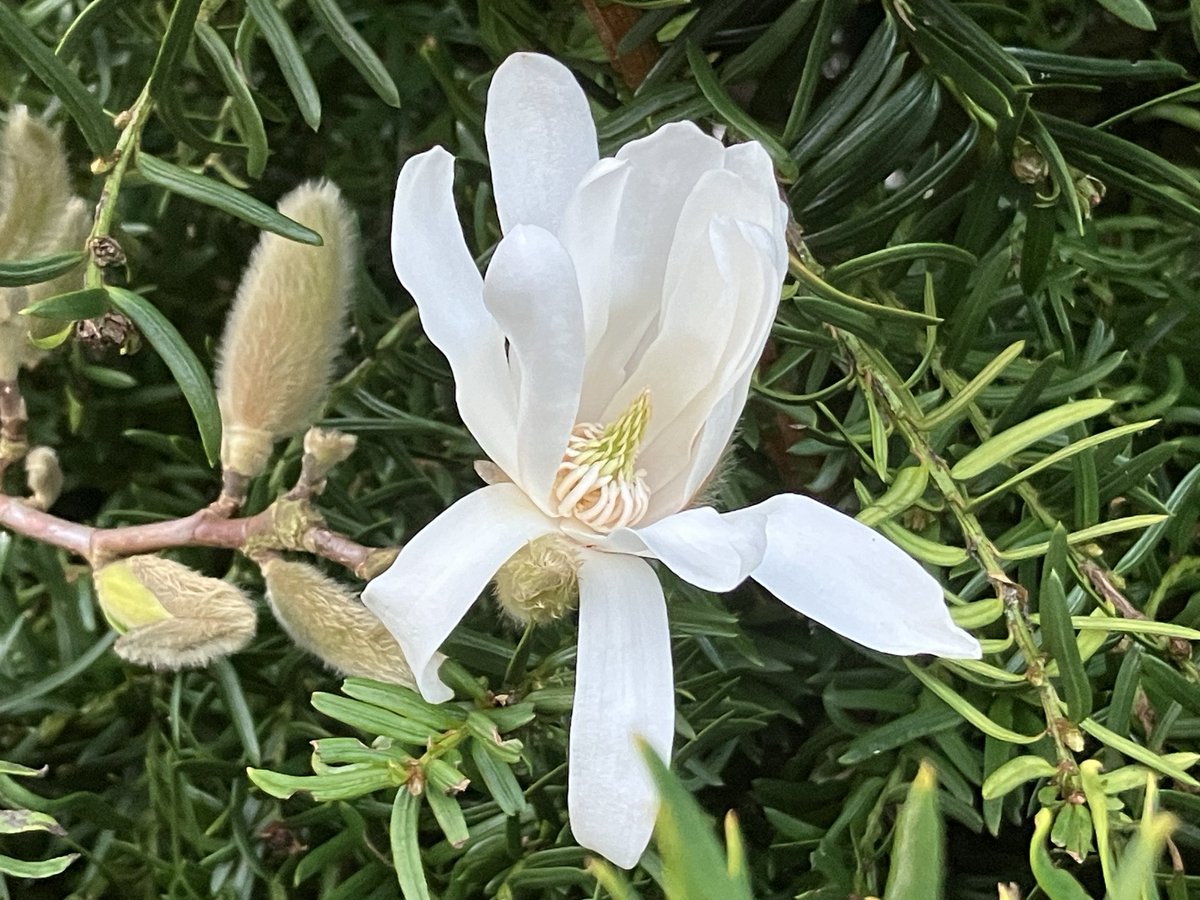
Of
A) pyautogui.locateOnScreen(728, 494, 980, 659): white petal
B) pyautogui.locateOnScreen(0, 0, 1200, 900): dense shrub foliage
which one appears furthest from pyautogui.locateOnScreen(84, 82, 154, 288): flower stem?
pyautogui.locateOnScreen(728, 494, 980, 659): white petal

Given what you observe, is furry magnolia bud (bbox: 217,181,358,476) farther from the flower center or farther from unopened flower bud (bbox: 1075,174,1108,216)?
unopened flower bud (bbox: 1075,174,1108,216)

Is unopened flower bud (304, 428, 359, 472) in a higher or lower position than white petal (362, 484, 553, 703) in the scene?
lower

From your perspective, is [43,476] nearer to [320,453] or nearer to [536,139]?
[320,453]

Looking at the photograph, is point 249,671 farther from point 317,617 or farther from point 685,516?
point 685,516

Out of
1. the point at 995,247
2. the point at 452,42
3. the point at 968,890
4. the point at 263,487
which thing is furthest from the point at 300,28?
the point at 968,890

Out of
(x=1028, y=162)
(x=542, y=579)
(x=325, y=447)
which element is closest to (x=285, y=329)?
(x=325, y=447)

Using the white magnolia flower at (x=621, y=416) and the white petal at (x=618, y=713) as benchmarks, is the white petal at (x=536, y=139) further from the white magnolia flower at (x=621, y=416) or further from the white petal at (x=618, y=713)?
the white petal at (x=618, y=713)

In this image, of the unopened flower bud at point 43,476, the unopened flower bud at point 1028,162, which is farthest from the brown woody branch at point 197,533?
the unopened flower bud at point 1028,162

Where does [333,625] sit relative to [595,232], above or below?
below
